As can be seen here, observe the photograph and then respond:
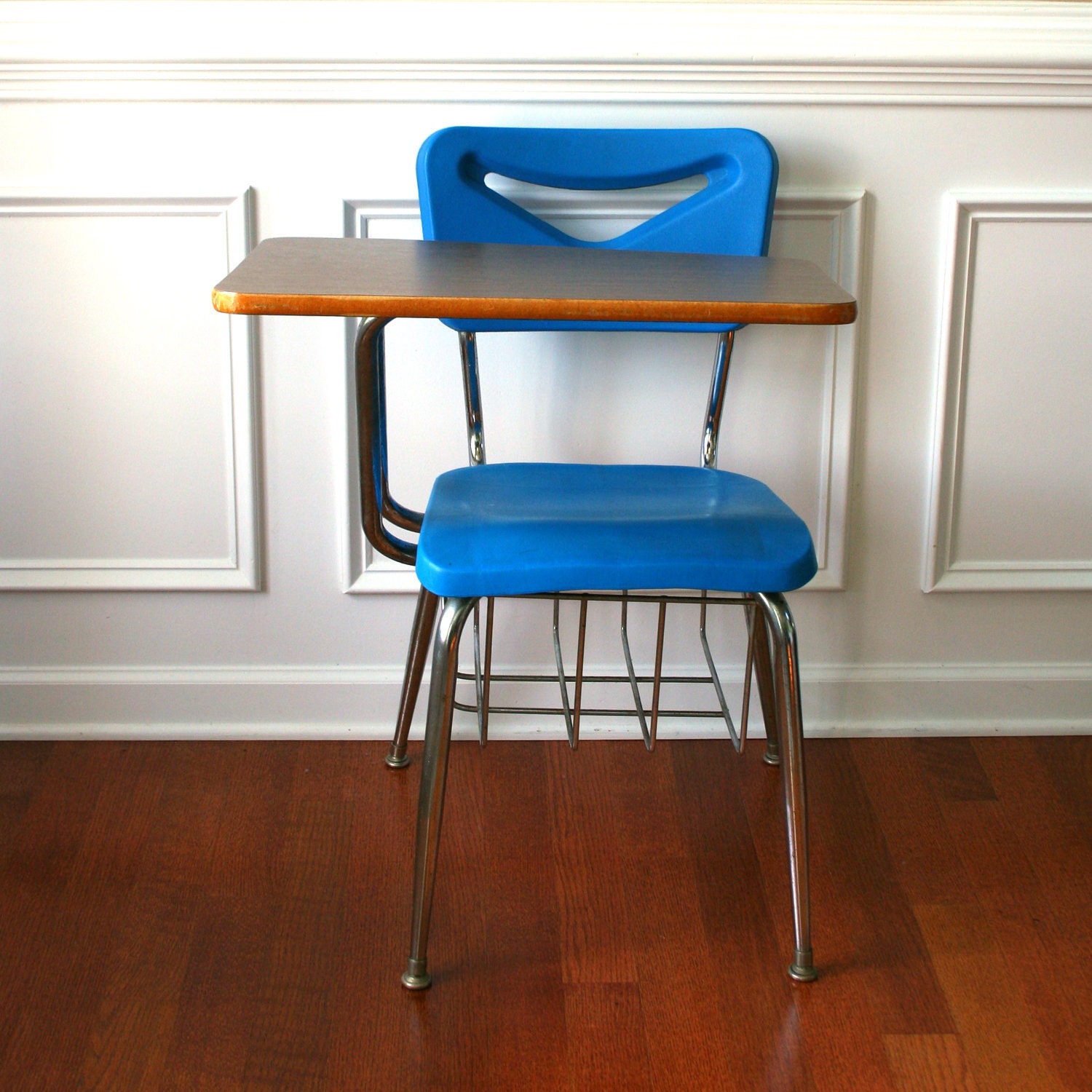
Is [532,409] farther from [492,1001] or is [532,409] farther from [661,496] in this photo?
[492,1001]

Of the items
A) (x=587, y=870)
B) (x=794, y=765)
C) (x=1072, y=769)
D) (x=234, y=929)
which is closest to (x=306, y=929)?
(x=234, y=929)

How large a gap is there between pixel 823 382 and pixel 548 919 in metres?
0.81

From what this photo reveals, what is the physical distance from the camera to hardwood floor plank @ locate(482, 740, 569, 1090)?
127cm

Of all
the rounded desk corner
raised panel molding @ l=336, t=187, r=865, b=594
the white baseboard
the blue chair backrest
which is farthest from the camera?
the white baseboard

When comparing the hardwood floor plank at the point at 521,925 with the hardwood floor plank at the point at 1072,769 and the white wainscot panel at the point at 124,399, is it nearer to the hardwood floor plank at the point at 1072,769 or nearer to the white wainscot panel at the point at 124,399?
the white wainscot panel at the point at 124,399

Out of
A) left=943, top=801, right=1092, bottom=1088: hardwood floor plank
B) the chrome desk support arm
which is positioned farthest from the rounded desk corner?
left=943, top=801, right=1092, bottom=1088: hardwood floor plank

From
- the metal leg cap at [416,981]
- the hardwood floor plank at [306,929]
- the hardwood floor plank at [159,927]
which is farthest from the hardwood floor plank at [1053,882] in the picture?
the hardwood floor plank at [159,927]

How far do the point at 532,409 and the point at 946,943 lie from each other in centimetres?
85

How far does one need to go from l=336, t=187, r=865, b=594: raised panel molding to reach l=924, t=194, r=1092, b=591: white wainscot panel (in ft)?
0.42

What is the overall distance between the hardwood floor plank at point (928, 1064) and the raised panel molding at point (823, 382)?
694mm

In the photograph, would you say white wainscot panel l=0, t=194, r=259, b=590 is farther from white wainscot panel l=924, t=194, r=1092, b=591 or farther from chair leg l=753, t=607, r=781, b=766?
white wainscot panel l=924, t=194, r=1092, b=591

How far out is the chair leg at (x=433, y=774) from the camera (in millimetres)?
1274

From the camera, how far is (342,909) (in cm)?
148

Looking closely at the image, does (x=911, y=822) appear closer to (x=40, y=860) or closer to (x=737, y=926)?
(x=737, y=926)
